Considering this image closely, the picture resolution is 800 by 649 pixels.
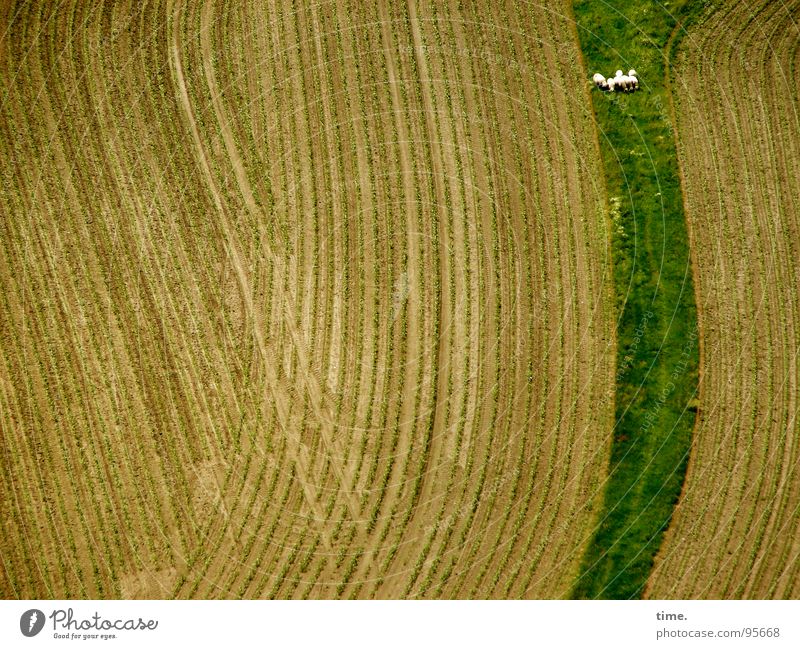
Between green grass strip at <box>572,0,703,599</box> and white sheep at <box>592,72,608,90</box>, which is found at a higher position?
white sheep at <box>592,72,608,90</box>

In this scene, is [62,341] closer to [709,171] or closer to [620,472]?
[620,472]

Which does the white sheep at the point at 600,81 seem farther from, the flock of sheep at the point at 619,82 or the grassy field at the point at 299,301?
the grassy field at the point at 299,301
